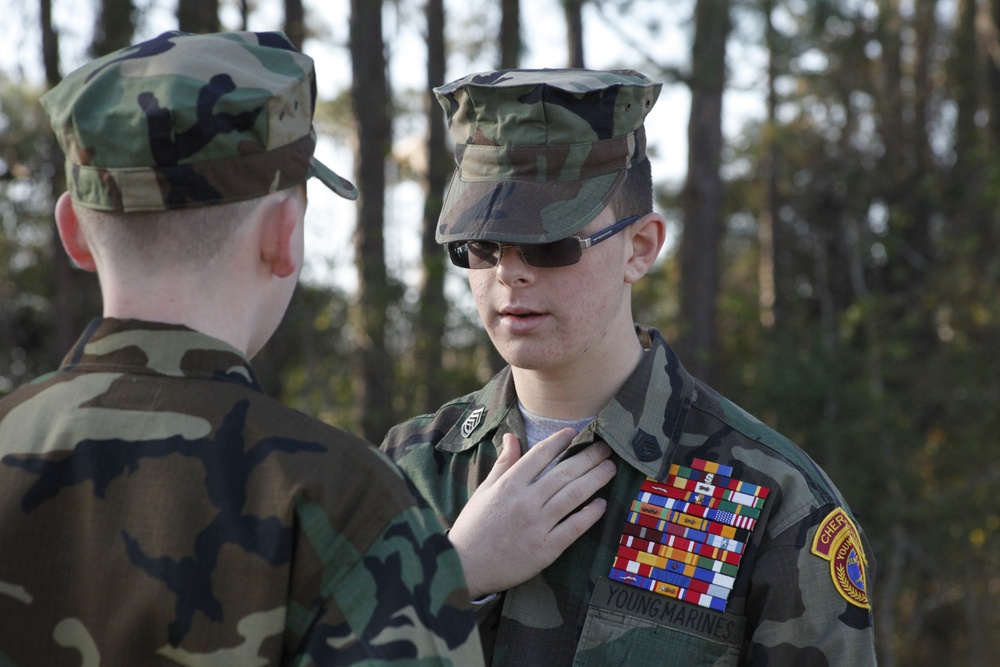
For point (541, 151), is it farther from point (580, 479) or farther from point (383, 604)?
point (383, 604)

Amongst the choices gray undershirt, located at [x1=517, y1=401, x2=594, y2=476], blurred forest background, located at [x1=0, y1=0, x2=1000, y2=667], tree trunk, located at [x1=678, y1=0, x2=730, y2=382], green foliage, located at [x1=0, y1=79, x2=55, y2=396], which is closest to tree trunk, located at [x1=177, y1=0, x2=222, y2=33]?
blurred forest background, located at [x1=0, y1=0, x2=1000, y2=667]

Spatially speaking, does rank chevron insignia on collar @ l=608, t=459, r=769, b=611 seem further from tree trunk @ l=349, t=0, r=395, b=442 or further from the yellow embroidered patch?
tree trunk @ l=349, t=0, r=395, b=442

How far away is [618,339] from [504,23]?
12001mm

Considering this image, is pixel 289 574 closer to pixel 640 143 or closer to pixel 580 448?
pixel 580 448

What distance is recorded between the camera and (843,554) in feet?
8.34

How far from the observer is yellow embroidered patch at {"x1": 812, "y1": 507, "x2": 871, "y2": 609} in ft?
8.20

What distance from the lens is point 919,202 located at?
16141mm

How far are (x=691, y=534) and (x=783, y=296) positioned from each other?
15169 mm

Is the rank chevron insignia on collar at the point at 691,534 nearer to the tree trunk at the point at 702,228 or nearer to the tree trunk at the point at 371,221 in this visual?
the tree trunk at the point at 371,221

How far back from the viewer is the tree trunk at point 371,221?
11648 mm

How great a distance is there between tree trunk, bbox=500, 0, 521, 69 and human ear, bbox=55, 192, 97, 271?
1228 centimetres

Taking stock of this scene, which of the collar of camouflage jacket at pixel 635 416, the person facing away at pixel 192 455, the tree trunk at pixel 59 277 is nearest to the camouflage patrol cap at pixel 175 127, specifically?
the person facing away at pixel 192 455

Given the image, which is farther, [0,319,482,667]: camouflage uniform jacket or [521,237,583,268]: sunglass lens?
[521,237,583,268]: sunglass lens

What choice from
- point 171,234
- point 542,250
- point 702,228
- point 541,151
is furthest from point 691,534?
point 702,228
